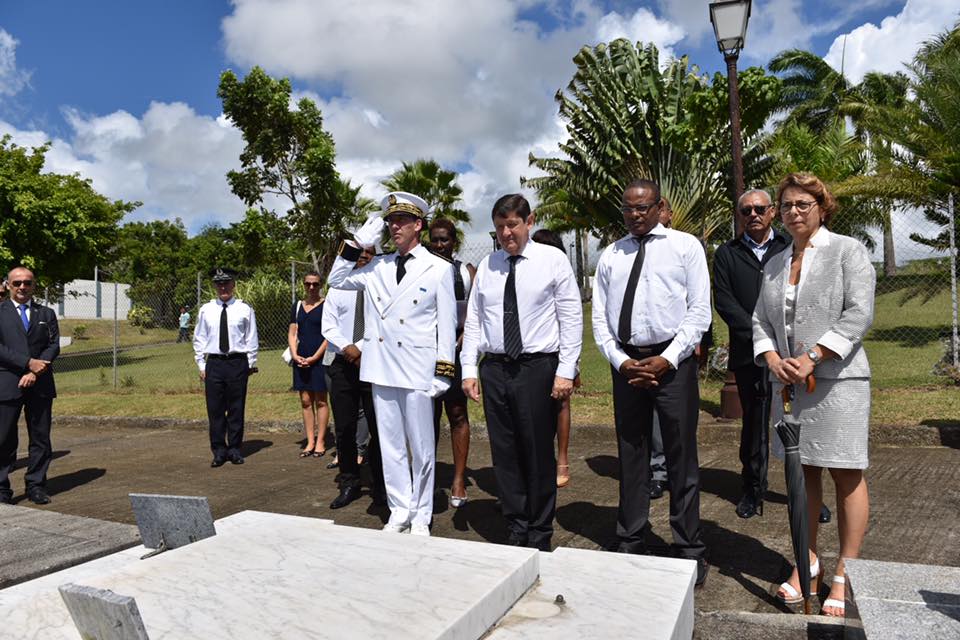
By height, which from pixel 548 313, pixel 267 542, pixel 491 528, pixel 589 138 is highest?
pixel 589 138

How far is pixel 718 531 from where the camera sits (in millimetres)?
4418

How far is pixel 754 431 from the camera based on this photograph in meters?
4.87

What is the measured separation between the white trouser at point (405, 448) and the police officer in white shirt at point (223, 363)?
3.53 meters

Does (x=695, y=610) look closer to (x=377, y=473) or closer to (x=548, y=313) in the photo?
(x=548, y=313)

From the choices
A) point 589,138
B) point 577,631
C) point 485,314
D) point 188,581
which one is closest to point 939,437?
point 485,314

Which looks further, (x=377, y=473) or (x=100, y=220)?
(x=100, y=220)

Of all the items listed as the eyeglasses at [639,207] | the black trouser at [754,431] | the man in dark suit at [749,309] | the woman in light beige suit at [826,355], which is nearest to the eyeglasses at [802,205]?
the woman in light beige suit at [826,355]

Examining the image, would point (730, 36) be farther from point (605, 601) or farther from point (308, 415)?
Result: point (605, 601)

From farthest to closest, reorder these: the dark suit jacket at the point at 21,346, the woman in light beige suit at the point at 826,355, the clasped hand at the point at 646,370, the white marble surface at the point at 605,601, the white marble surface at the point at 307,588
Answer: the dark suit jacket at the point at 21,346, the clasped hand at the point at 646,370, the woman in light beige suit at the point at 826,355, the white marble surface at the point at 605,601, the white marble surface at the point at 307,588

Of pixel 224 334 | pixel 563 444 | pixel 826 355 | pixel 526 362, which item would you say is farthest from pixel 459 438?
pixel 224 334

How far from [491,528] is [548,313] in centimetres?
161

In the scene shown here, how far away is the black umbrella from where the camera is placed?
3061 millimetres

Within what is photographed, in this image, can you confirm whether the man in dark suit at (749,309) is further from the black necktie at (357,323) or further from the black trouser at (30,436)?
the black trouser at (30,436)

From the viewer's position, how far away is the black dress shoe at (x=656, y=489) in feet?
17.5
